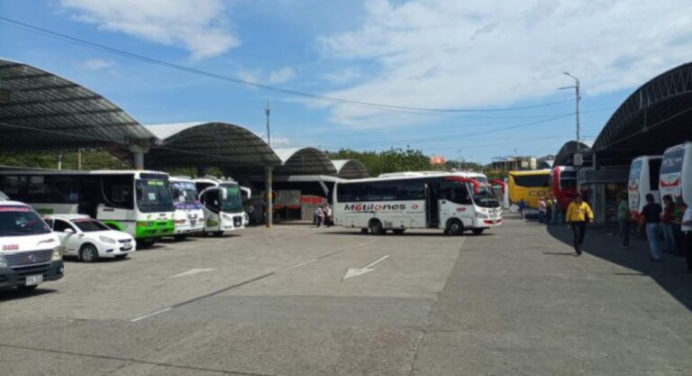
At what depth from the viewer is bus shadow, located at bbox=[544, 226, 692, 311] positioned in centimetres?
1145

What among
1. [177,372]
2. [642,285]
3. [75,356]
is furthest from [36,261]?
[642,285]

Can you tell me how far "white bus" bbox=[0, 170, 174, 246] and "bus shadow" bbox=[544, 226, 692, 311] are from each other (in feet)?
51.0

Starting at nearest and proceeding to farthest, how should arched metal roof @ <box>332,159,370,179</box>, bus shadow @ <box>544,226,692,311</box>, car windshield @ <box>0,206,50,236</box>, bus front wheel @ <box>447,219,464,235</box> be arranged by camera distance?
bus shadow @ <box>544,226,692,311</box>, car windshield @ <box>0,206,50,236</box>, bus front wheel @ <box>447,219,464,235</box>, arched metal roof @ <box>332,159,370,179</box>

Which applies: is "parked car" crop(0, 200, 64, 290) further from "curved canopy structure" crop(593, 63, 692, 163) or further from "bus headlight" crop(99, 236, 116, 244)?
"curved canopy structure" crop(593, 63, 692, 163)

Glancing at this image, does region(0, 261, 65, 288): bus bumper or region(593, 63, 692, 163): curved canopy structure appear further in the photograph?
region(593, 63, 692, 163): curved canopy structure

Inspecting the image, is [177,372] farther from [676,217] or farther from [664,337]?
[676,217]

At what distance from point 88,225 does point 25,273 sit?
30.2 feet

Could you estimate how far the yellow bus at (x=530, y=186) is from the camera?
49.1m

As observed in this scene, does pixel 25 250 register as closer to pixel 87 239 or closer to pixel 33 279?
pixel 33 279

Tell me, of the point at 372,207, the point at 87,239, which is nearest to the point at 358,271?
the point at 87,239

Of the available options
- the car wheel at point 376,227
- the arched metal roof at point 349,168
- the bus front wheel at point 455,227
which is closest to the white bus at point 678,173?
the bus front wheel at point 455,227

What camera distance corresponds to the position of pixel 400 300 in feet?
35.4

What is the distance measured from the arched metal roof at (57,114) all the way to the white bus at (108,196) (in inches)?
122

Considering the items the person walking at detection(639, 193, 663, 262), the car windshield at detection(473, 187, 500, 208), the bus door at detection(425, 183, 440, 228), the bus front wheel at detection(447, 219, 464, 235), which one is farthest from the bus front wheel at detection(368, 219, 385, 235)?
the person walking at detection(639, 193, 663, 262)
